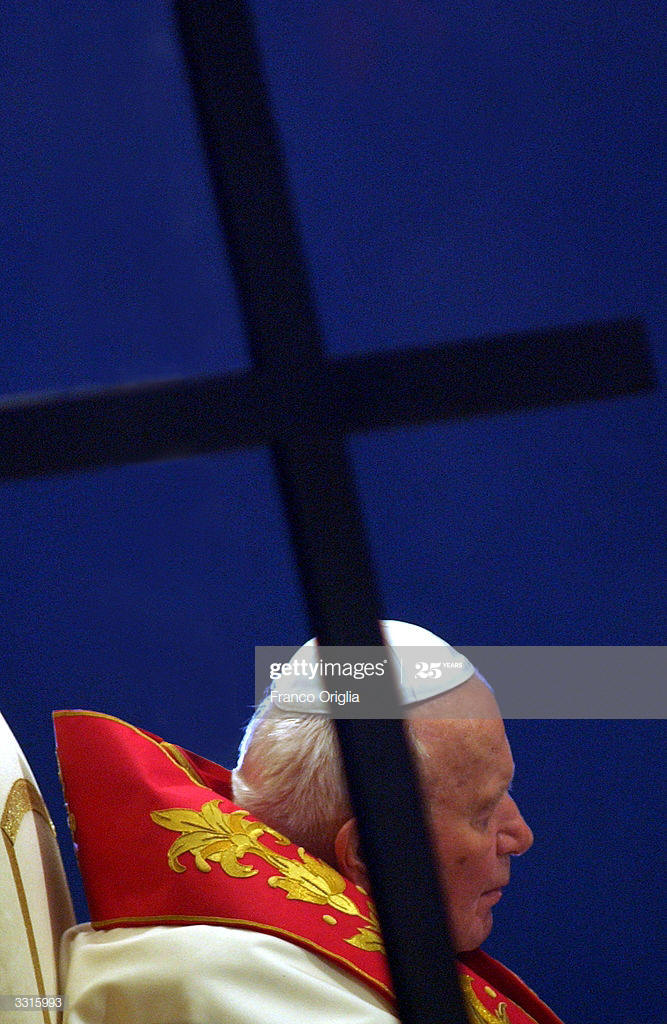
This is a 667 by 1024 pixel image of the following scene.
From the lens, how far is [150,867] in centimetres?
90

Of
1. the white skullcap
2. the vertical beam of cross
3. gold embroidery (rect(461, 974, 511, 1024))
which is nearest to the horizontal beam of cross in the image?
the vertical beam of cross

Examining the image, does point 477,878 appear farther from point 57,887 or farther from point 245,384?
point 245,384

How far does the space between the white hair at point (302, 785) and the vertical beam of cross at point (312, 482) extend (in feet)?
1.08

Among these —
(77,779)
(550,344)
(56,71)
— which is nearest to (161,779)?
(77,779)

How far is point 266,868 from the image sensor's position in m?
0.91

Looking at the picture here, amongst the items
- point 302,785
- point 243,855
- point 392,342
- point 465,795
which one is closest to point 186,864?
point 243,855

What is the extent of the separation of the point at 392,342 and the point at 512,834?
1.70 feet

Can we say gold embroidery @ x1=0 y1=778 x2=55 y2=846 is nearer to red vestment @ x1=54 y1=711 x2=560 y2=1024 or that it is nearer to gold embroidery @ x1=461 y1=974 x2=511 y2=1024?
red vestment @ x1=54 y1=711 x2=560 y2=1024

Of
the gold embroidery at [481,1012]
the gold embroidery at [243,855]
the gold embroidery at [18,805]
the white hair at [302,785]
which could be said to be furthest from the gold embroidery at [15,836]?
the gold embroidery at [481,1012]

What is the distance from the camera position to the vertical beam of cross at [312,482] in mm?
678

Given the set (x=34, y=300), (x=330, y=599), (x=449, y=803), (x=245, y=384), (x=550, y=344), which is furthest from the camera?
(x=34, y=300)

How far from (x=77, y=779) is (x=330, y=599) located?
1.15 feet

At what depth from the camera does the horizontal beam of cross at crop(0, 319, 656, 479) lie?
0.80 m

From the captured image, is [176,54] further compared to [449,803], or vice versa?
[176,54]
